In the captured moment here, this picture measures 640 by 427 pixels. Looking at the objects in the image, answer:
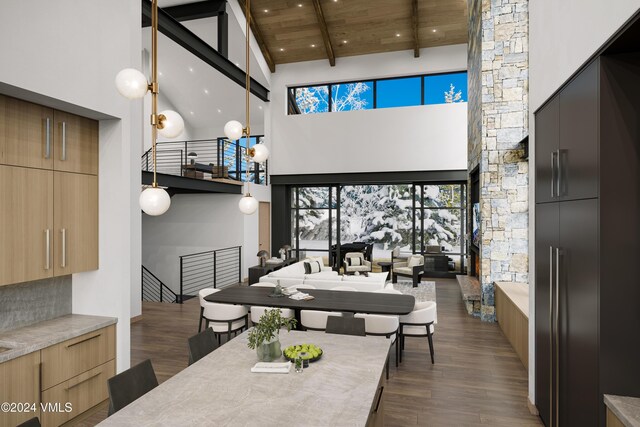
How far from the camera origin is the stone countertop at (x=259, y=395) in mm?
1869

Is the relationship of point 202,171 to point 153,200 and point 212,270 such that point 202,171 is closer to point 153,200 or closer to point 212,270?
point 212,270

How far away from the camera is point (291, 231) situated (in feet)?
40.4

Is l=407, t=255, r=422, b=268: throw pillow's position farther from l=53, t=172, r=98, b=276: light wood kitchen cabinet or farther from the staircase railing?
l=53, t=172, r=98, b=276: light wood kitchen cabinet

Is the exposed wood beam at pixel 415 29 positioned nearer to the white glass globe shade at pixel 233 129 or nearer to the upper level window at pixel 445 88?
the upper level window at pixel 445 88

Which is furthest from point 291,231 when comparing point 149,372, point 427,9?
point 149,372

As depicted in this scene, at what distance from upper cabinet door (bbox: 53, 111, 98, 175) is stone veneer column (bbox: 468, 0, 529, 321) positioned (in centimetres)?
567

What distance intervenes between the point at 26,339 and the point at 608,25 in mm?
4304

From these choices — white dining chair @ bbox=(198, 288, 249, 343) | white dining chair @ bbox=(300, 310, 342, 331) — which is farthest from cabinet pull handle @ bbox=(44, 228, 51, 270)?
white dining chair @ bbox=(300, 310, 342, 331)

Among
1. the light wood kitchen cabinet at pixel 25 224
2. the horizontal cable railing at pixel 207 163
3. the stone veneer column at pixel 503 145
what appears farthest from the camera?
the horizontal cable railing at pixel 207 163

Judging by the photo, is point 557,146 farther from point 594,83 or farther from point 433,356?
point 433,356

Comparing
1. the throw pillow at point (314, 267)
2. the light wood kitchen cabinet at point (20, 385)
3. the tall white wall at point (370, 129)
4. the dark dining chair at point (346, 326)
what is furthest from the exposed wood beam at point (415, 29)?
the light wood kitchen cabinet at point (20, 385)

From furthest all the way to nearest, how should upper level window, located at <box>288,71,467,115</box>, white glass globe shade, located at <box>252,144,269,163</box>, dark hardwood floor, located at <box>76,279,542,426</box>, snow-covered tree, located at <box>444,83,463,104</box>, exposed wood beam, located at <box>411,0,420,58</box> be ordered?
upper level window, located at <box>288,71,467,115</box> → snow-covered tree, located at <box>444,83,463,104</box> → exposed wood beam, located at <box>411,0,420,58</box> → white glass globe shade, located at <box>252,144,269,163</box> → dark hardwood floor, located at <box>76,279,542,426</box>

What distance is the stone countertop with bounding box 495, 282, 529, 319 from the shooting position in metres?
4.74

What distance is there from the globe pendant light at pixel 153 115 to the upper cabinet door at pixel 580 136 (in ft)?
8.28
